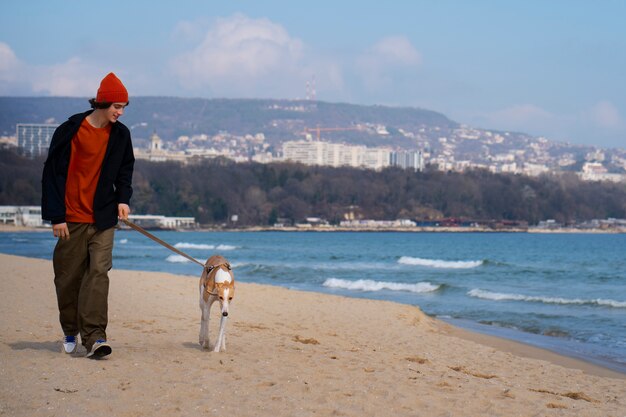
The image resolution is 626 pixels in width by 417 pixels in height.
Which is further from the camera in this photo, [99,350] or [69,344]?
[69,344]

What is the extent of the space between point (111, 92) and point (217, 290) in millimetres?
1770

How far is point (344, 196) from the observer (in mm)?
138625

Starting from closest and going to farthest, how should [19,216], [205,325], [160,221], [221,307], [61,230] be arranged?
[61,230], [221,307], [205,325], [19,216], [160,221]

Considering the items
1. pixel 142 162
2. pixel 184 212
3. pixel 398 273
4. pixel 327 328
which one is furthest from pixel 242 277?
pixel 142 162

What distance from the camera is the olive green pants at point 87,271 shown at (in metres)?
7.01

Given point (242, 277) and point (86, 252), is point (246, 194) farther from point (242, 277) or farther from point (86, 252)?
point (86, 252)

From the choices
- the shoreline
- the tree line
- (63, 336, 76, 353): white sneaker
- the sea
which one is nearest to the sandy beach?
(63, 336, 76, 353): white sneaker

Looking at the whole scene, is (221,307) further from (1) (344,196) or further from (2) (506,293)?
(1) (344,196)

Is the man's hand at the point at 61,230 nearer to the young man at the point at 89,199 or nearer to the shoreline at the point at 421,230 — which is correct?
the young man at the point at 89,199

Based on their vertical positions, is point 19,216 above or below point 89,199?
below

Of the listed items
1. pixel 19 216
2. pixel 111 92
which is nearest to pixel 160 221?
pixel 19 216

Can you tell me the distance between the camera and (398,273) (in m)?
33.6

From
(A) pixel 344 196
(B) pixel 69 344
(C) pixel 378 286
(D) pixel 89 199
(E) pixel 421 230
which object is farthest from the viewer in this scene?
(A) pixel 344 196

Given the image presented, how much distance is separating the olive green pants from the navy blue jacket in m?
0.12
